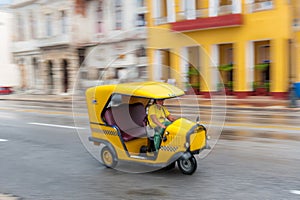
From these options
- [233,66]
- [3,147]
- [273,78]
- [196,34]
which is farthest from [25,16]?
[3,147]

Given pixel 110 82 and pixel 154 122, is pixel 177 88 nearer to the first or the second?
pixel 154 122

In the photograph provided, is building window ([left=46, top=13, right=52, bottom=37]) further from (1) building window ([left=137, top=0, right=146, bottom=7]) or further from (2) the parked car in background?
(1) building window ([left=137, top=0, right=146, bottom=7])

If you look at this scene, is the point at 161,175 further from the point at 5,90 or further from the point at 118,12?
the point at 5,90

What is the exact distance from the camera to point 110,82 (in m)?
6.92

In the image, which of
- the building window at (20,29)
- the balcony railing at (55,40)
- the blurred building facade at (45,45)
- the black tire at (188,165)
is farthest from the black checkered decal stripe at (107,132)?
the building window at (20,29)

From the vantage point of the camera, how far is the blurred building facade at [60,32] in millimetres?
28094

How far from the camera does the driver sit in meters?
6.37

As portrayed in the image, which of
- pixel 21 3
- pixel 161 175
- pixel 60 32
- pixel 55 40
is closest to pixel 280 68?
pixel 161 175

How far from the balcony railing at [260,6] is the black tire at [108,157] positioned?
16.5 meters

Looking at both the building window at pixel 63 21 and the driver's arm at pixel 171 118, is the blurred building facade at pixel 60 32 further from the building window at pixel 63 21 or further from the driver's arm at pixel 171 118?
the driver's arm at pixel 171 118

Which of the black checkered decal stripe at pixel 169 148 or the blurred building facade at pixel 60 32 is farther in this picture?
the blurred building facade at pixel 60 32

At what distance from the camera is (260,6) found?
2139 cm

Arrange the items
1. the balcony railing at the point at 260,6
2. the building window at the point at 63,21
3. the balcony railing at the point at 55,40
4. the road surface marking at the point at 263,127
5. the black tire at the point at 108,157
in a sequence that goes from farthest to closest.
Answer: the building window at the point at 63,21 < the balcony railing at the point at 55,40 < the balcony railing at the point at 260,6 < the road surface marking at the point at 263,127 < the black tire at the point at 108,157

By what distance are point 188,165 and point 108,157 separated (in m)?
1.55
